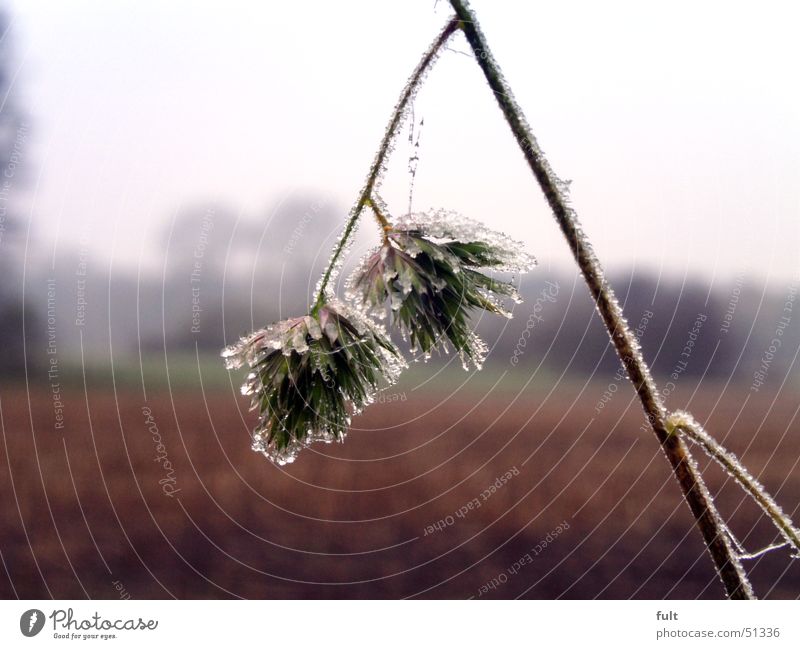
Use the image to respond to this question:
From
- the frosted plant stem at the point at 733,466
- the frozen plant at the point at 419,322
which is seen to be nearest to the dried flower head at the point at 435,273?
the frozen plant at the point at 419,322

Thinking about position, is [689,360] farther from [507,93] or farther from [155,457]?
[155,457]

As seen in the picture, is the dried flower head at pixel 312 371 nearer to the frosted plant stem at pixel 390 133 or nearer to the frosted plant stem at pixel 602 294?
the frosted plant stem at pixel 390 133

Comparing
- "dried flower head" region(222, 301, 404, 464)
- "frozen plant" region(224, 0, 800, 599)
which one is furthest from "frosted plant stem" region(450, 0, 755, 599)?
"dried flower head" region(222, 301, 404, 464)

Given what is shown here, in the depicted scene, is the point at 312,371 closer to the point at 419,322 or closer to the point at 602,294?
the point at 419,322

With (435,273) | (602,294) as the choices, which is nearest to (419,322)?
(435,273)

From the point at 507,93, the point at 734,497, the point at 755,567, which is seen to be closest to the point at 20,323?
the point at 507,93

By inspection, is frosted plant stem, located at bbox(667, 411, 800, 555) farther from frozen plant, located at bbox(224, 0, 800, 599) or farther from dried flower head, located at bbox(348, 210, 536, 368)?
dried flower head, located at bbox(348, 210, 536, 368)
